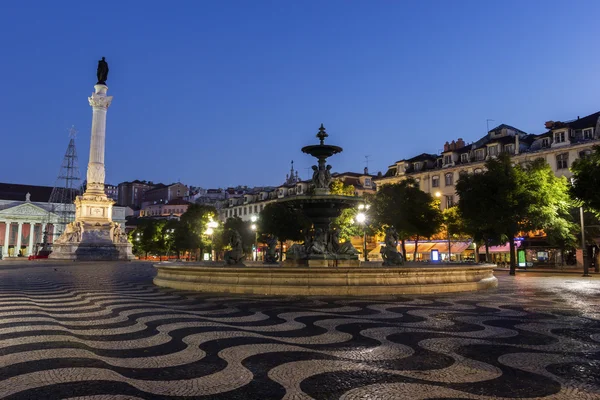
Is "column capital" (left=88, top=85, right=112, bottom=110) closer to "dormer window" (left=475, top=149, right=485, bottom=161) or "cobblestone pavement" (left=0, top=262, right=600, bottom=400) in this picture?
"dormer window" (left=475, top=149, right=485, bottom=161)

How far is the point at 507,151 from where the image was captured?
3988 cm

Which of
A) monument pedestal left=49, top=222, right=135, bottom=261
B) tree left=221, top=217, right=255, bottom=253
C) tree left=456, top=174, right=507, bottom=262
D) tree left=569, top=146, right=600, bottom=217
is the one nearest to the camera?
tree left=569, top=146, right=600, bottom=217

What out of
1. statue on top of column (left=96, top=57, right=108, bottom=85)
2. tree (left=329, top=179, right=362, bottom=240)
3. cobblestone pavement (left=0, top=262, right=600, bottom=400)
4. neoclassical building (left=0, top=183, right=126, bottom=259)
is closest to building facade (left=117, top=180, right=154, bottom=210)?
neoclassical building (left=0, top=183, right=126, bottom=259)

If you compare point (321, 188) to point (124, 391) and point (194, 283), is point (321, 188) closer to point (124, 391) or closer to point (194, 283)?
point (194, 283)

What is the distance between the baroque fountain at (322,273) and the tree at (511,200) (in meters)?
13.9

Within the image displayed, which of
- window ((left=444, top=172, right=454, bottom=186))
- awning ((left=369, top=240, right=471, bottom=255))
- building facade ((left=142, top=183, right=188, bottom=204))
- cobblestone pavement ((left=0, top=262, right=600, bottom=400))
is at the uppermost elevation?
building facade ((left=142, top=183, right=188, bottom=204))

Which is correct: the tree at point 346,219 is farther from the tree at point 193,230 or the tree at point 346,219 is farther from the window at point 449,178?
the tree at point 193,230

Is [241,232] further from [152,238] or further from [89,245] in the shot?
[152,238]

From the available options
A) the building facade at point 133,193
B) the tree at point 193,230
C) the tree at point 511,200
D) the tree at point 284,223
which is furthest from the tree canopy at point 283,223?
the building facade at point 133,193

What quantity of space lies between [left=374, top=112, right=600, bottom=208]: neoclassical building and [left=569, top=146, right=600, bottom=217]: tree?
19.3 meters

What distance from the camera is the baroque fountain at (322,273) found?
13039 mm

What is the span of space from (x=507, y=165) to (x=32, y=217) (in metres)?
101

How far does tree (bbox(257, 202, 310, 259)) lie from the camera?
47094 mm

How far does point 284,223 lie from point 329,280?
3447 cm
